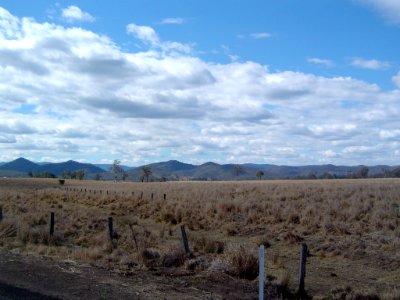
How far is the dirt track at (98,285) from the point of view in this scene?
31.8 ft

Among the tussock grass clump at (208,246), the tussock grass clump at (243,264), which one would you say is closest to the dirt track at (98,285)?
the tussock grass clump at (243,264)

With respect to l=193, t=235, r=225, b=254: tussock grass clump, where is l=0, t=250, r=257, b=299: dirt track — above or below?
below

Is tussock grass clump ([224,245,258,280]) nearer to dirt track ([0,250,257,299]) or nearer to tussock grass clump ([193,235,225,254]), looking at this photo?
dirt track ([0,250,257,299])

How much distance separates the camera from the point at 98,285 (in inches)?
414

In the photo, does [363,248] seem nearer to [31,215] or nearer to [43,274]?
[43,274]

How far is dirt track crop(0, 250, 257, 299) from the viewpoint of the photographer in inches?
382

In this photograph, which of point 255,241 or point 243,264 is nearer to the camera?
point 243,264

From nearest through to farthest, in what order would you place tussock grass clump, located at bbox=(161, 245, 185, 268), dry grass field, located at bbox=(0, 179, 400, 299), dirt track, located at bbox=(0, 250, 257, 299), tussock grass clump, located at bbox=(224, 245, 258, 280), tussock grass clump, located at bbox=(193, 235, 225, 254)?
1. dirt track, located at bbox=(0, 250, 257, 299)
2. tussock grass clump, located at bbox=(224, 245, 258, 280)
3. dry grass field, located at bbox=(0, 179, 400, 299)
4. tussock grass clump, located at bbox=(161, 245, 185, 268)
5. tussock grass clump, located at bbox=(193, 235, 225, 254)

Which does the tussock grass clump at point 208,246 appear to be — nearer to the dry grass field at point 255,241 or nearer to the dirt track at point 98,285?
the dry grass field at point 255,241

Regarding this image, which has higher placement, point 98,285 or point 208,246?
point 208,246

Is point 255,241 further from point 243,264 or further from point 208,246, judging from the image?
point 243,264

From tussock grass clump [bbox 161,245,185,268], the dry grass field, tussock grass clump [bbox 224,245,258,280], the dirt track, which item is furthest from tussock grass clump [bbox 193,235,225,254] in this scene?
the dirt track

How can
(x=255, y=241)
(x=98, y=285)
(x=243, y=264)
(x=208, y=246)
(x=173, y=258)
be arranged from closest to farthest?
(x=98, y=285)
(x=243, y=264)
(x=173, y=258)
(x=208, y=246)
(x=255, y=241)

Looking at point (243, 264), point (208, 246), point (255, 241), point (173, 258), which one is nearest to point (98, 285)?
point (173, 258)
